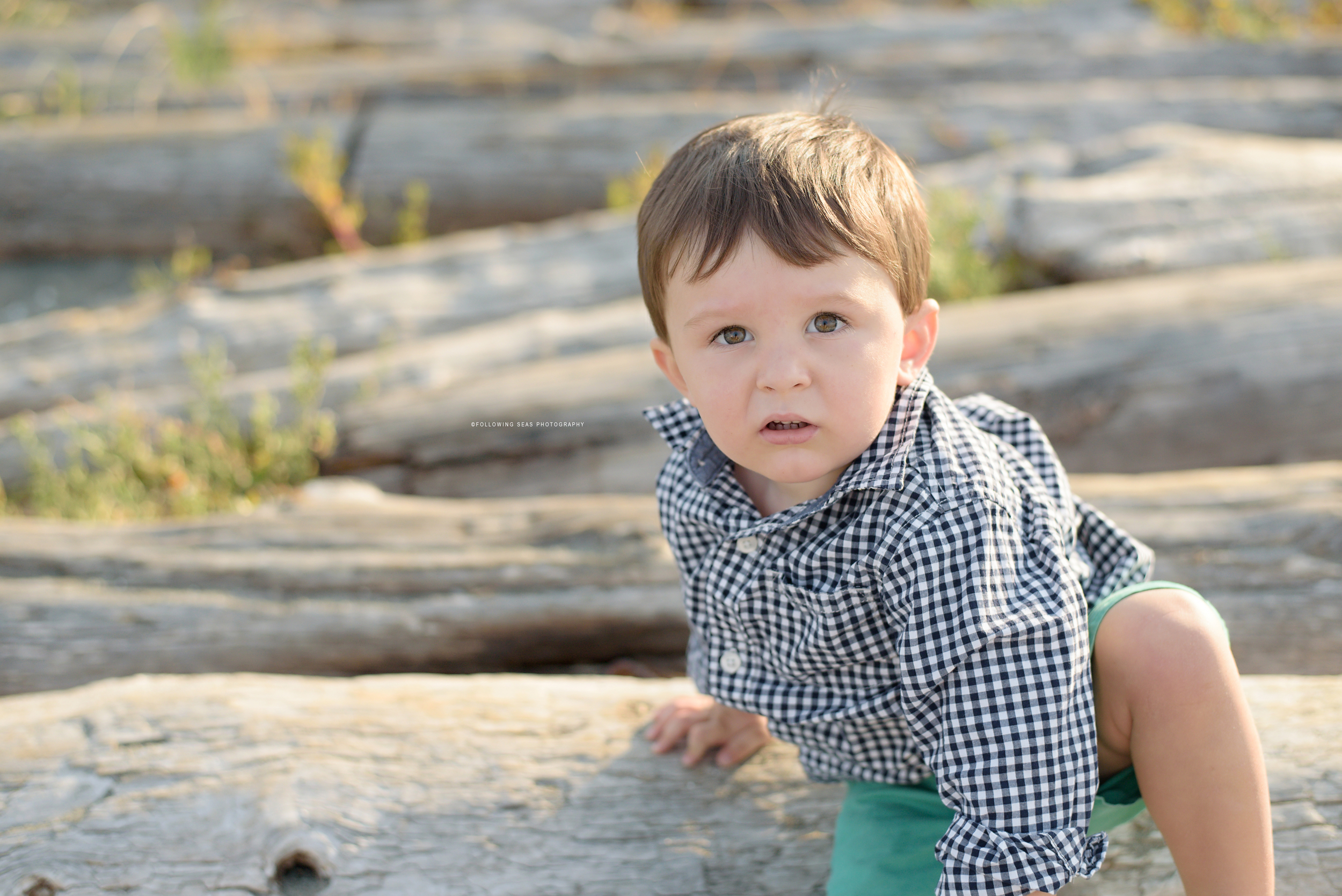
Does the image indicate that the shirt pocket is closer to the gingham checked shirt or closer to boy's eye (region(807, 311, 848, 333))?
the gingham checked shirt

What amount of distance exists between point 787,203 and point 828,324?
18 centimetres

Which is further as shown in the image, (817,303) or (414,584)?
(414,584)

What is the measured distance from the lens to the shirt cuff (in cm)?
140

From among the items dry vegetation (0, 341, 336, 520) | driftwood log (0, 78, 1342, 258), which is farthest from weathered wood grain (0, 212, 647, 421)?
driftwood log (0, 78, 1342, 258)

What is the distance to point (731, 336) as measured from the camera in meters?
1.52

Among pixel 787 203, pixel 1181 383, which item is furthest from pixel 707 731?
pixel 1181 383

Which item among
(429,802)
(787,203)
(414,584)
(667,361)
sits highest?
(787,203)

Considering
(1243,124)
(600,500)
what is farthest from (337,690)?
(1243,124)

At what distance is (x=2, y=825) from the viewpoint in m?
1.82

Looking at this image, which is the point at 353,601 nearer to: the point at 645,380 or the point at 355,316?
the point at 645,380

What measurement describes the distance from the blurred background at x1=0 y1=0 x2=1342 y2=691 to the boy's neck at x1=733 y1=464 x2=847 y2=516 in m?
0.71

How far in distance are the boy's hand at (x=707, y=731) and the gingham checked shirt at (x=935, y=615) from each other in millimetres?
141

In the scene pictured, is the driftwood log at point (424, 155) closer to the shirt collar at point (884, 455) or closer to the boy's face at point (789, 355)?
the shirt collar at point (884, 455)

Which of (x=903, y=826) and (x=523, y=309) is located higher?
(x=523, y=309)
